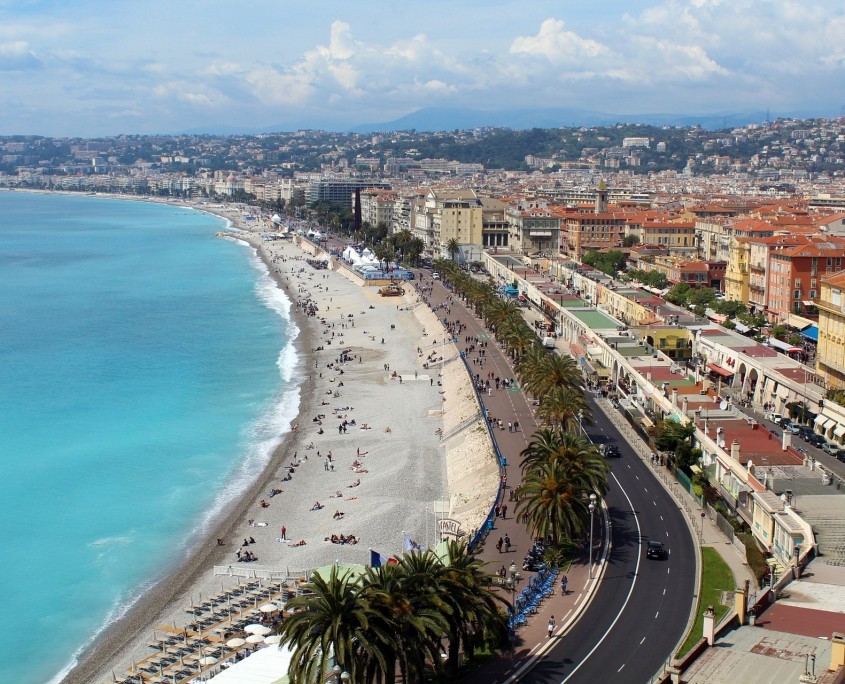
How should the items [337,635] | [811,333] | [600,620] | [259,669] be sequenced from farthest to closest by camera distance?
[811,333]
[600,620]
[259,669]
[337,635]

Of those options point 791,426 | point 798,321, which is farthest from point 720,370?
point 798,321

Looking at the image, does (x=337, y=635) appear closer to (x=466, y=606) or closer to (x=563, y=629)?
(x=466, y=606)

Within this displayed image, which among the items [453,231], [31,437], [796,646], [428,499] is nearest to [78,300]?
[453,231]

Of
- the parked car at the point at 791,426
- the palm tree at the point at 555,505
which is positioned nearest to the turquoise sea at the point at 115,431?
the palm tree at the point at 555,505

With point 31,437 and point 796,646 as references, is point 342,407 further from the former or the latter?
point 796,646

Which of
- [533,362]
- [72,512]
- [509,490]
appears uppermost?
[533,362]

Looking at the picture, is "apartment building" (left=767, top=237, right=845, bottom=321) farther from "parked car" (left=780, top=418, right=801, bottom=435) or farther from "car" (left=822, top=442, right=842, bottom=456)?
"car" (left=822, top=442, right=842, bottom=456)
